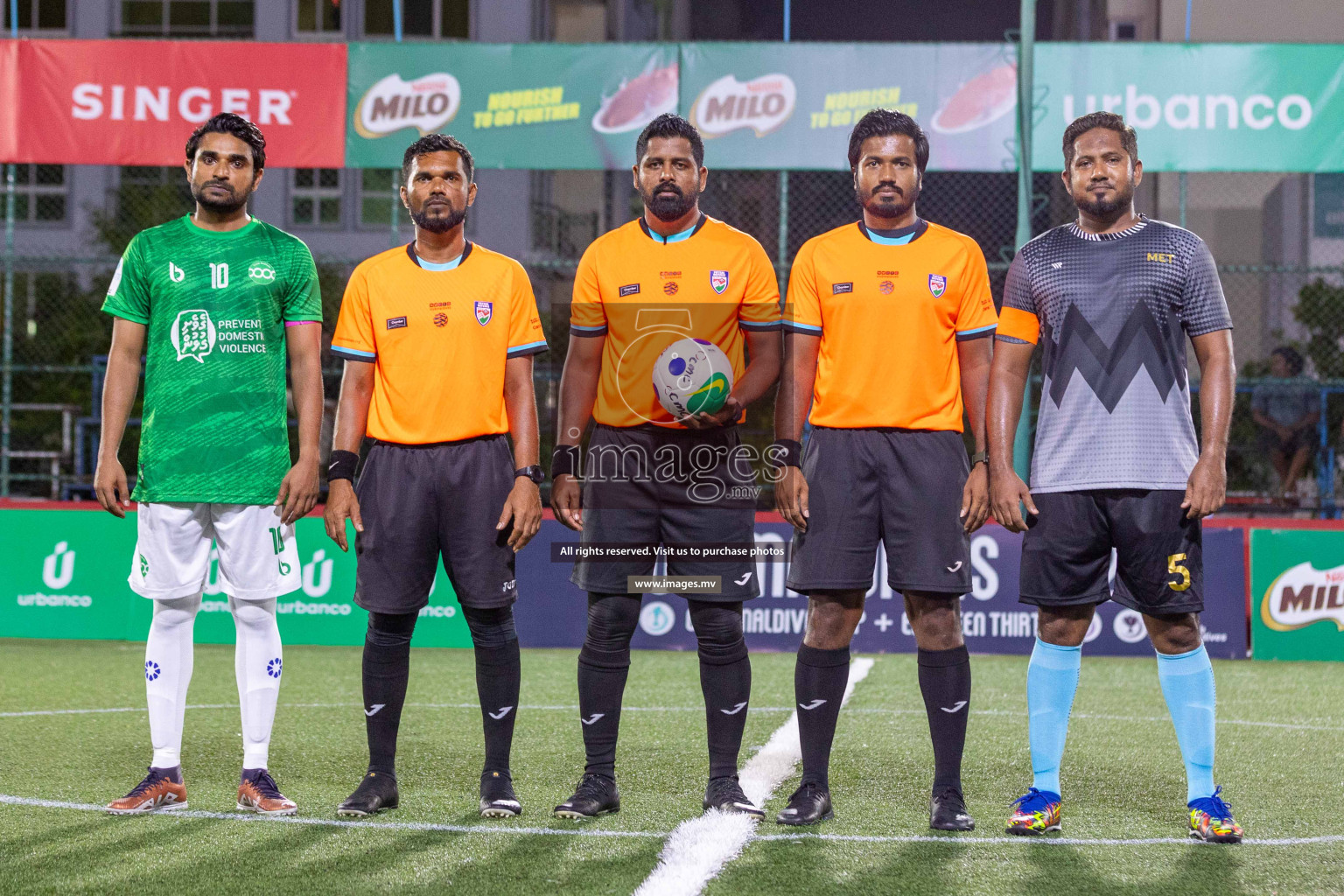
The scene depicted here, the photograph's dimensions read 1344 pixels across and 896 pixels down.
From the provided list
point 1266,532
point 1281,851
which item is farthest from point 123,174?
point 1281,851

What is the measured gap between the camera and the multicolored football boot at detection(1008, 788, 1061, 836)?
4293 mm

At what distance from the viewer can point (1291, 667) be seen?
31.4ft

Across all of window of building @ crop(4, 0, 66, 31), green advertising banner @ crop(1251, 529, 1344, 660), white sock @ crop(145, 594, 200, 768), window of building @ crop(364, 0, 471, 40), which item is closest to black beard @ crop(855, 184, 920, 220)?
white sock @ crop(145, 594, 200, 768)

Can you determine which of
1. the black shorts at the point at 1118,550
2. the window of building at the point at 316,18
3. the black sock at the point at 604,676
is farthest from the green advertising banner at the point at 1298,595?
the window of building at the point at 316,18

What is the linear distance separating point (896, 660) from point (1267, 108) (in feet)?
23.0

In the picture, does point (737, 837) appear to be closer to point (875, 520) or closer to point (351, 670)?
point (875, 520)

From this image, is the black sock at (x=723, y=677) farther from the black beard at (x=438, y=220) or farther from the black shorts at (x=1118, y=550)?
the black beard at (x=438, y=220)

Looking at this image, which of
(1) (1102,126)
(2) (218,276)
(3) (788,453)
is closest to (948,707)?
(3) (788,453)

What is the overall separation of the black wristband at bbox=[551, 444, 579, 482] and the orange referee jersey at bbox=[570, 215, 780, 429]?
0.15 metres

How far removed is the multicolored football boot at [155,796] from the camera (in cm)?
446

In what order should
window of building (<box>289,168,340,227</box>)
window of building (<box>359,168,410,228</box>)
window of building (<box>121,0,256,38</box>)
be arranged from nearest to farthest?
window of building (<box>359,168,410,228</box>), window of building (<box>289,168,340,227</box>), window of building (<box>121,0,256,38</box>)

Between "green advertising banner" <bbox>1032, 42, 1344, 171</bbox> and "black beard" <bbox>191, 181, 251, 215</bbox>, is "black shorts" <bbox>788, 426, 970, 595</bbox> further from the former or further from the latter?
"green advertising banner" <bbox>1032, 42, 1344, 171</bbox>

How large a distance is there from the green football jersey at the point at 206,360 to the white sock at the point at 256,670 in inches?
16.0

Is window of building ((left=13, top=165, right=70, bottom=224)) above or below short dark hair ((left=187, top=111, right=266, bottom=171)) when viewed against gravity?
above
